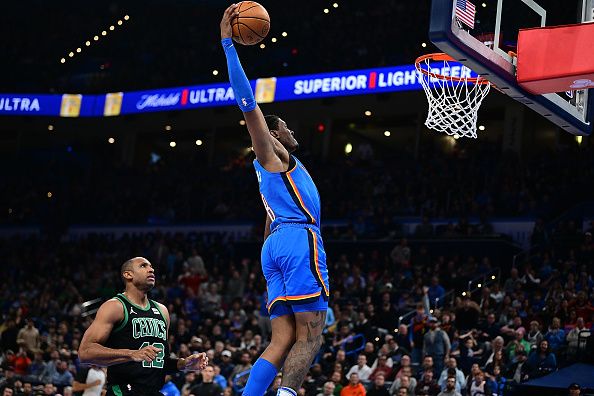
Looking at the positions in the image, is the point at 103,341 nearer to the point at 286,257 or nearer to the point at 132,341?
the point at 132,341

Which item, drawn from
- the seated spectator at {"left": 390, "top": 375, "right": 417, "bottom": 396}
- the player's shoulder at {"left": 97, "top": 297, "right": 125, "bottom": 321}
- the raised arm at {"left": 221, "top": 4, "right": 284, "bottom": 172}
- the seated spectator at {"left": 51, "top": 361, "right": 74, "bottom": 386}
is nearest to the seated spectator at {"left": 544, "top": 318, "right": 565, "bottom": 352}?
the seated spectator at {"left": 390, "top": 375, "right": 417, "bottom": 396}

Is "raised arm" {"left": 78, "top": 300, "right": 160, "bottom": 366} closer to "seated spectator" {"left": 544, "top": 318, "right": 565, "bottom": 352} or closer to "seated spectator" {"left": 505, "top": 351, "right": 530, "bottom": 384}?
"seated spectator" {"left": 505, "top": 351, "right": 530, "bottom": 384}

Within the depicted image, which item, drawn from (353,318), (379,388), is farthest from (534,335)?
(353,318)

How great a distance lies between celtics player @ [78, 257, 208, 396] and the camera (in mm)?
5711

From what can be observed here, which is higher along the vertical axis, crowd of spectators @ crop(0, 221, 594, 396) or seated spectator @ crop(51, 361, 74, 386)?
crowd of spectators @ crop(0, 221, 594, 396)

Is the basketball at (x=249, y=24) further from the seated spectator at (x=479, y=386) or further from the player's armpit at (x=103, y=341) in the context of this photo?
the seated spectator at (x=479, y=386)

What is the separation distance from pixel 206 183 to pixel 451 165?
8152 millimetres

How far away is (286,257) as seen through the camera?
541 centimetres

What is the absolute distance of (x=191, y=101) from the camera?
25.0 metres

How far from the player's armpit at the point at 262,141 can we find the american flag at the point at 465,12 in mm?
2126

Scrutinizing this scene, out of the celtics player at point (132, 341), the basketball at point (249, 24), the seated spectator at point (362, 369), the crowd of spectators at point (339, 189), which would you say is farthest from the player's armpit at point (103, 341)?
the crowd of spectators at point (339, 189)

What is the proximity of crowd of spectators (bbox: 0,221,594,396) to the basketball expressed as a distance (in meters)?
6.10

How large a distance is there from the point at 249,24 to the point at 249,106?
65cm

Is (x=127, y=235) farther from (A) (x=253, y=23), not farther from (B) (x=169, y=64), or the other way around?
(A) (x=253, y=23)
